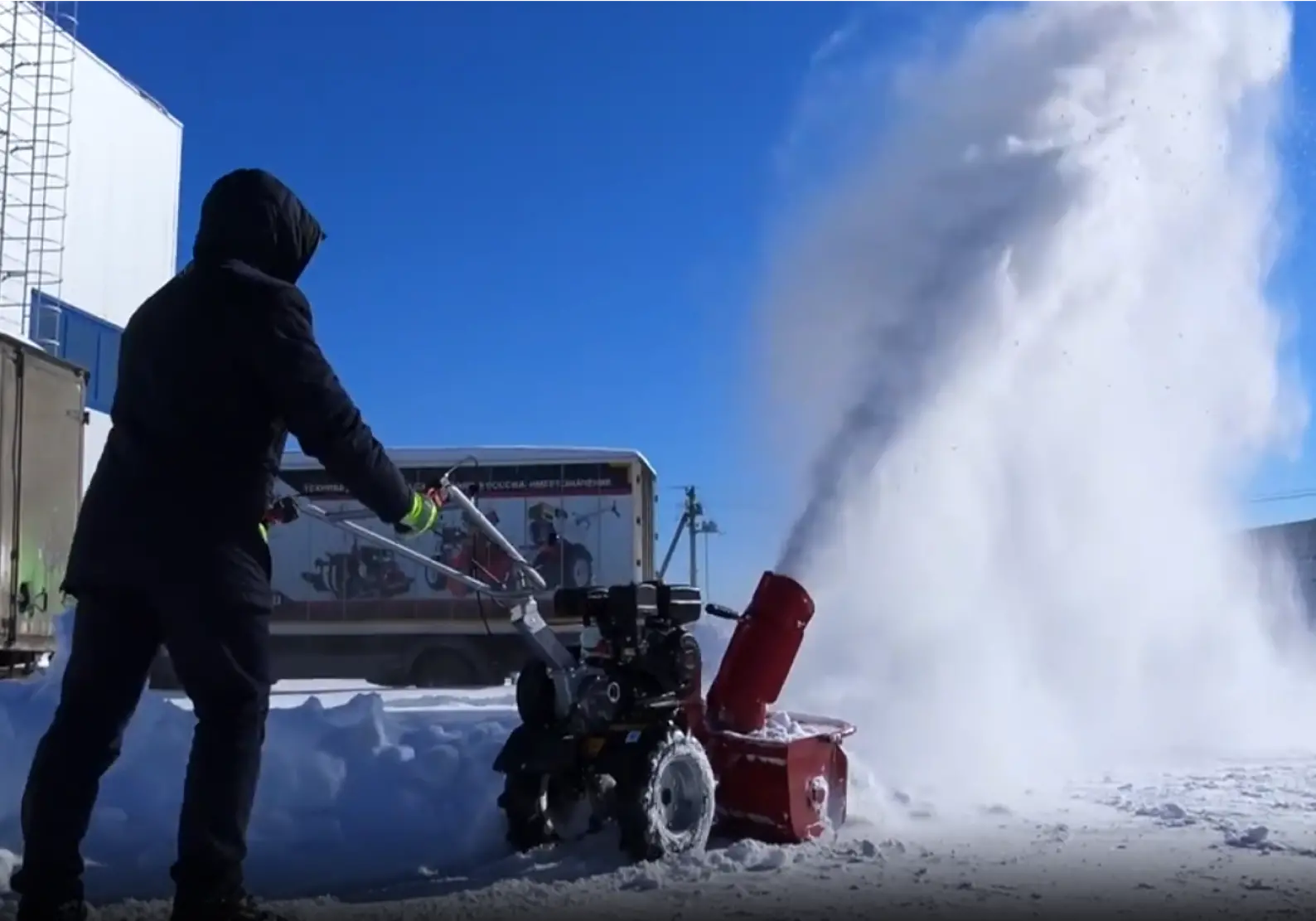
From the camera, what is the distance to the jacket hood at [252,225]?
3.68 metres

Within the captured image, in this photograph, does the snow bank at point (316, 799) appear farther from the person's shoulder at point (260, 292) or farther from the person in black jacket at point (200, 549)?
the person's shoulder at point (260, 292)

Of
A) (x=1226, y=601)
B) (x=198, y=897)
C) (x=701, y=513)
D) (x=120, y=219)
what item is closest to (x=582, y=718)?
(x=198, y=897)

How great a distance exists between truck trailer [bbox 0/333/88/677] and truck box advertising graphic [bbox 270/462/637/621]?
7.91m

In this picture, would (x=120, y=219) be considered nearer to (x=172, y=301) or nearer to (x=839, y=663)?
(x=839, y=663)

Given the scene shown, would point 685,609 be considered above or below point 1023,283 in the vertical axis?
below

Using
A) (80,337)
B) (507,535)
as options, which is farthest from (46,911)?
(80,337)

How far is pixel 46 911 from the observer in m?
3.47

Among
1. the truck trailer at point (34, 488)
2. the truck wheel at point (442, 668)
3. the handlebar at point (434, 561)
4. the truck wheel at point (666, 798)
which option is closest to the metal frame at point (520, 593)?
the handlebar at point (434, 561)

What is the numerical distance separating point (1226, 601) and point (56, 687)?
35.7ft

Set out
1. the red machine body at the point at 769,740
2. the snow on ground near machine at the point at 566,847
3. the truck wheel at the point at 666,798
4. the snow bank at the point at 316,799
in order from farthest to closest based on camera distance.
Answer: the red machine body at the point at 769,740 → the snow bank at the point at 316,799 → the truck wheel at the point at 666,798 → the snow on ground near machine at the point at 566,847

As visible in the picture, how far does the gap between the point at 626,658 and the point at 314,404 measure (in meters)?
2.47

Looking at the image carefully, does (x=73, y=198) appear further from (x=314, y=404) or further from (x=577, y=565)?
(x=314, y=404)

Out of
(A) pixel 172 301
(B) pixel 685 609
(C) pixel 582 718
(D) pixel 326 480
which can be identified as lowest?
(C) pixel 582 718

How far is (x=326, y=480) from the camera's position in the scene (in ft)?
62.3
